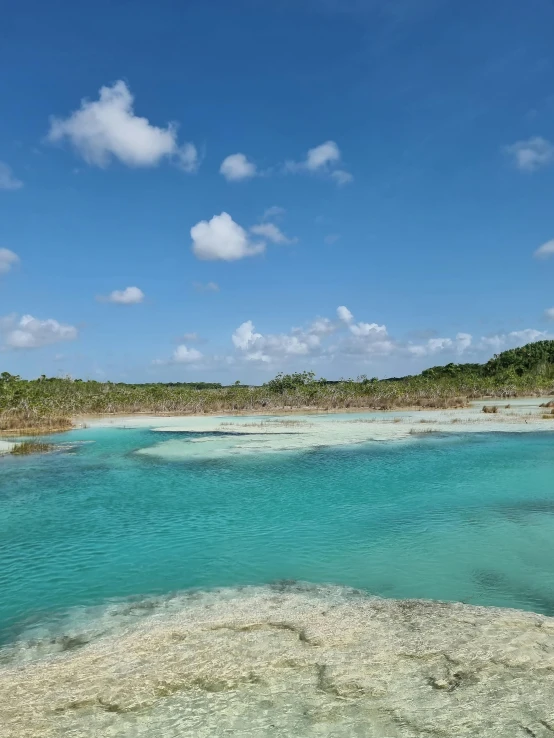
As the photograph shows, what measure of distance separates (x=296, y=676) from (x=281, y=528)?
26.1 ft

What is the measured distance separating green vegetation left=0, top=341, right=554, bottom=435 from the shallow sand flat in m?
38.9

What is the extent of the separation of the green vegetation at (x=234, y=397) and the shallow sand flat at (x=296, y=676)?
3886 cm

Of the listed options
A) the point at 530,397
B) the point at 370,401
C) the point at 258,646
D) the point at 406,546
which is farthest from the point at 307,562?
the point at 530,397

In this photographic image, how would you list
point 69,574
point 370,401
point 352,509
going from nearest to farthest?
point 69,574, point 352,509, point 370,401

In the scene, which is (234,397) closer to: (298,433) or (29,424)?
(29,424)

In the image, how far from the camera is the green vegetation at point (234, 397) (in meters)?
48.5

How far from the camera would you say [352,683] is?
616 centimetres

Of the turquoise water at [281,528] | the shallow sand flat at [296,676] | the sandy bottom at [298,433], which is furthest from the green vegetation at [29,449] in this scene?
the shallow sand flat at [296,676]

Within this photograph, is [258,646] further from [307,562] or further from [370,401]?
[370,401]

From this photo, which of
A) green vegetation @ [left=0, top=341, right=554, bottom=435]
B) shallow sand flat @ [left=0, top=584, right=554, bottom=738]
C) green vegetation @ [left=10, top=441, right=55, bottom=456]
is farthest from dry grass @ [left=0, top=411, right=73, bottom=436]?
shallow sand flat @ [left=0, top=584, right=554, bottom=738]

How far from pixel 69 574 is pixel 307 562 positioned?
5.06m

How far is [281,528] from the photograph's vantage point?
564 inches

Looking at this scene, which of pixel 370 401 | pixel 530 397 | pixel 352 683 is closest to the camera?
pixel 352 683

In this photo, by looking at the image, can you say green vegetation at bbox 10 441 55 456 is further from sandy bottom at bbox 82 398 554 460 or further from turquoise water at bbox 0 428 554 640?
sandy bottom at bbox 82 398 554 460
